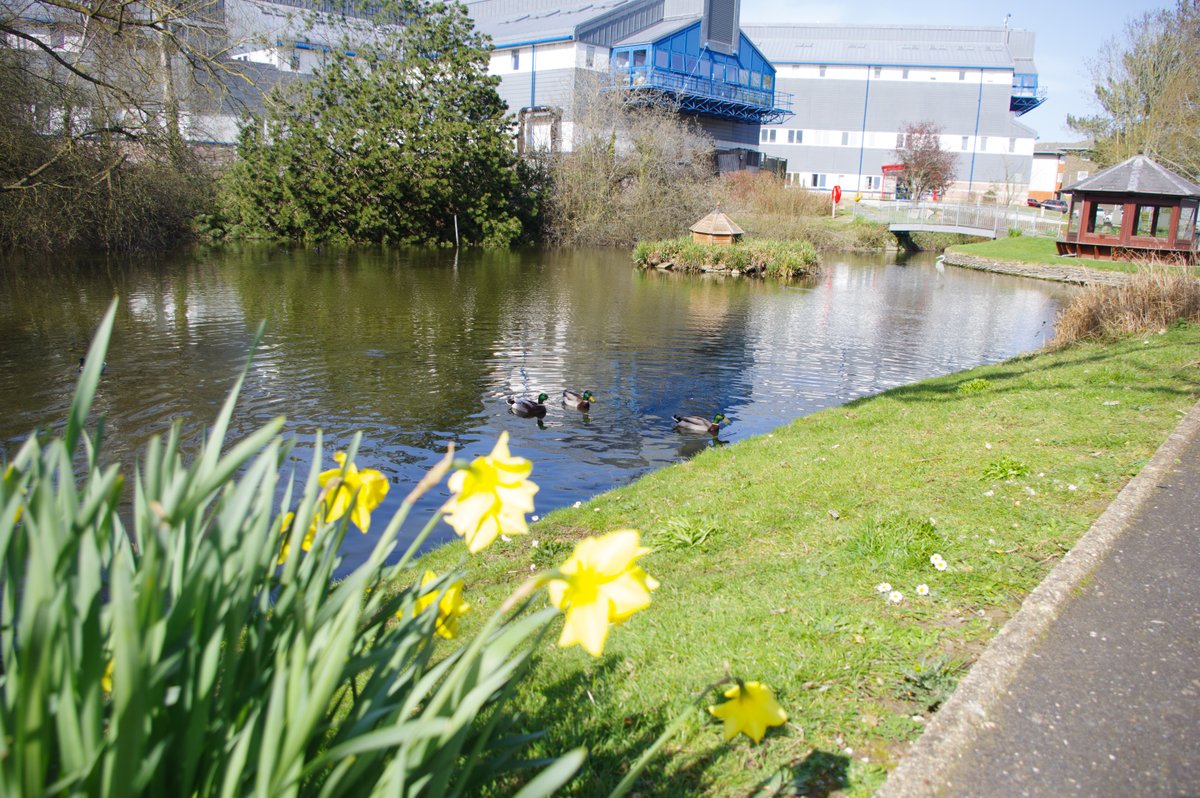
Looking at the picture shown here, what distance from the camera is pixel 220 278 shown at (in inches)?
938

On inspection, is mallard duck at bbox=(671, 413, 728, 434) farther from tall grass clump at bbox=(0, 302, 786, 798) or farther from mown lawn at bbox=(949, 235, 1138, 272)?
mown lawn at bbox=(949, 235, 1138, 272)

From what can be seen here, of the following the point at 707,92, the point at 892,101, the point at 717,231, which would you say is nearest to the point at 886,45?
the point at 892,101

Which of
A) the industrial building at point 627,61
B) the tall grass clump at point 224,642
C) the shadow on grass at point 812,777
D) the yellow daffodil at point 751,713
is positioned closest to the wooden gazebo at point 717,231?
the industrial building at point 627,61

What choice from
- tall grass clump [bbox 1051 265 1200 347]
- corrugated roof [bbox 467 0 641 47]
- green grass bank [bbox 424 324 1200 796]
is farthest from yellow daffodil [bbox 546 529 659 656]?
corrugated roof [bbox 467 0 641 47]

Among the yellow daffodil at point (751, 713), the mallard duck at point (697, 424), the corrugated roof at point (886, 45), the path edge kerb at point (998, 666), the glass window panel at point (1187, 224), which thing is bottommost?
the mallard duck at point (697, 424)

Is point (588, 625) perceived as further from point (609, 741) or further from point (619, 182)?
point (619, 182)

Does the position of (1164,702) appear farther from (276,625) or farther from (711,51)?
(711,51)

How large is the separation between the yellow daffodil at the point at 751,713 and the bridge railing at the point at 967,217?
159ft

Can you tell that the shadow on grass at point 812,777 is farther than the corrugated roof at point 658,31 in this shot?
No

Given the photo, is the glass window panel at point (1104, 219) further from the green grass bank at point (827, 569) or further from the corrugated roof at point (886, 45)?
the corrugated roof at point (886, 45)

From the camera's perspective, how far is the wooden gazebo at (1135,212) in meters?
31.6

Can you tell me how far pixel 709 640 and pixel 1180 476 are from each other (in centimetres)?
368

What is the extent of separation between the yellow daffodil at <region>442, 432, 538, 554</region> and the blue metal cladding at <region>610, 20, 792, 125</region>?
147 ft

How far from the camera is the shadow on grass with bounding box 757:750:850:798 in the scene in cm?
265
